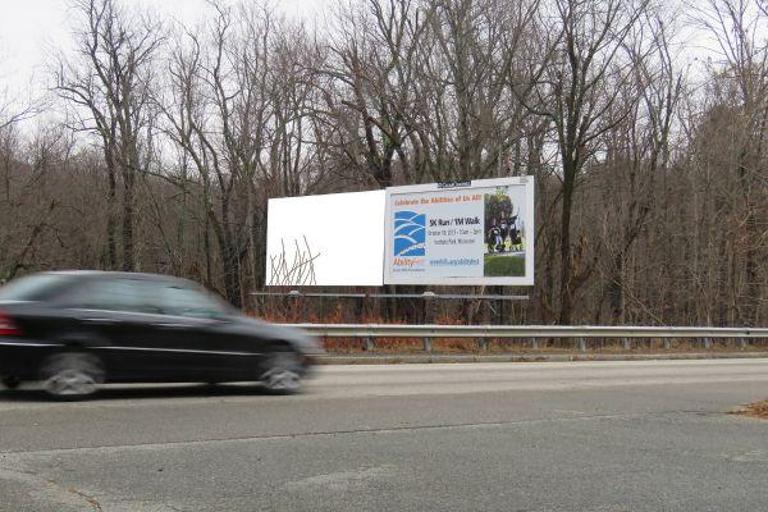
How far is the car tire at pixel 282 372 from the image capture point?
10805 mm

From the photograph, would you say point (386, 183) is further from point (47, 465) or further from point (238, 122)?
point (47, 465)

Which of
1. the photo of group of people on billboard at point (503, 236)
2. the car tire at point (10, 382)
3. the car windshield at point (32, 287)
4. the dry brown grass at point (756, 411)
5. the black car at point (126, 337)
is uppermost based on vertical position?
the photo of group of people on billboard at point (503, 236)

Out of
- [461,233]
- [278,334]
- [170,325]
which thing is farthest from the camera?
[461,233]

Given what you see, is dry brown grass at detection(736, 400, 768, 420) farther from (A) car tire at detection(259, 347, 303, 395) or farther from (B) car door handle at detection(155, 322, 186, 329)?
(B) car door handle at detection(155, 322, 186, 329)

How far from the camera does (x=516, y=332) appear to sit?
21.7 m

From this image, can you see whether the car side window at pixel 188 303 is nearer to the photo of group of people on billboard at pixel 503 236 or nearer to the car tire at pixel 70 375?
the car tire at pixel 70 375

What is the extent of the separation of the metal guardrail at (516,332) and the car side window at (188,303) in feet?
24.2

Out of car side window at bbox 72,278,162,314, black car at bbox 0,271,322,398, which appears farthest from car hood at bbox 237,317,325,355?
car side window at bbox 72,278,162,314

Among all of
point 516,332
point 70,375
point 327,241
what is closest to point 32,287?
point 70,375

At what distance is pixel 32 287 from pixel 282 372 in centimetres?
343

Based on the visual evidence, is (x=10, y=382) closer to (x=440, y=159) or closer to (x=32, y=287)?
(x=32, y=287)

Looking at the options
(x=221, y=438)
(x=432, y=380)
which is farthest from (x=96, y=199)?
(x=221, y=438)

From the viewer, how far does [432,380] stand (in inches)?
557

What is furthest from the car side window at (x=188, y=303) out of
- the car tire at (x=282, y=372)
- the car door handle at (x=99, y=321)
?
the car tire at (x=282, y=372)
